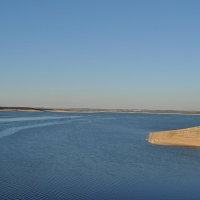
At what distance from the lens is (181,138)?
4006 cm

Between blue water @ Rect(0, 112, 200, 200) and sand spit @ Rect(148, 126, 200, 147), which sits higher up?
sand spit @ Rect(148, 126, 200, 147)

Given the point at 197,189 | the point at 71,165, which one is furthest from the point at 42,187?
the point at 197,189

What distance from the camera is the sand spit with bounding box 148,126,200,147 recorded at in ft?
128

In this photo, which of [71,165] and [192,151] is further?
[192,151]

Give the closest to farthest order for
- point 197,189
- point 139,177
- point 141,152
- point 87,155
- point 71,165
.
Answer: point 197,189 → point 139,177 → point 71,165 → point 87,155 → point 141,152

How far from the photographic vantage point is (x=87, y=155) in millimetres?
31547

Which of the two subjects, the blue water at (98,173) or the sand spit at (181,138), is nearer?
the blue water at (98,173)

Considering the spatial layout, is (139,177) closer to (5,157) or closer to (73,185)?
(73,185)

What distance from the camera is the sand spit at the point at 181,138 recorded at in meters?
38.9

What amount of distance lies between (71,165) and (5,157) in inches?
290

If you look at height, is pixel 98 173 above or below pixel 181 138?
below

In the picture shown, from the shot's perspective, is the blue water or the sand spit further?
the sand spit

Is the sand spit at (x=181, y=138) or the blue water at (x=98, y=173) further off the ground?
the sand spit at (x=181, y=138)

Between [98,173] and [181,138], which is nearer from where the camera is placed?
[98,173]
